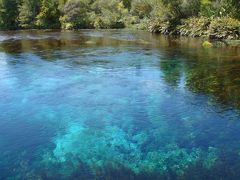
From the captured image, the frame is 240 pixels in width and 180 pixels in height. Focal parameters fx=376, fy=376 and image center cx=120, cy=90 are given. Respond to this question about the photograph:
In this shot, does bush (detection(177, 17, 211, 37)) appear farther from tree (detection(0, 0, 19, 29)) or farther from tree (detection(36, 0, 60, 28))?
tree (detection(0, 0, 19, 29))

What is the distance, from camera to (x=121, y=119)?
2164 cm

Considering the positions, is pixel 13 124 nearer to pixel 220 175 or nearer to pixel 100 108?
pixel 100 108

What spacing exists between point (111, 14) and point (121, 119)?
72.0 metres

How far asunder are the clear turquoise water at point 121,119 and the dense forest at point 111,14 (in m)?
28.0

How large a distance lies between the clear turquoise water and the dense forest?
27989 mm

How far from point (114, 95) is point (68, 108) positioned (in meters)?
3.85

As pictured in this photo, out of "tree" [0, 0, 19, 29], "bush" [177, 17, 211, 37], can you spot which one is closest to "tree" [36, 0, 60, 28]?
"tree" [0, 0, 19, 29]

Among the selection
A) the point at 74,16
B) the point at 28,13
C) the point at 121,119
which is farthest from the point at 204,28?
the point at 28,13

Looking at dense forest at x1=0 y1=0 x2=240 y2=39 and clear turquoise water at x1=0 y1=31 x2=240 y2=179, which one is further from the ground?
dense forest at x1=0 y1=0 x2=240 y2=39

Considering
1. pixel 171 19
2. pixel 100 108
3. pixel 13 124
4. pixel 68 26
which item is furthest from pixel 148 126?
pixel 68 26

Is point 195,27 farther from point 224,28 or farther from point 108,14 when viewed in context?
point 108,14

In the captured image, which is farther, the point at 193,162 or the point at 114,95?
the point at 114,95

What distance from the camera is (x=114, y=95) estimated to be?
26188 mm

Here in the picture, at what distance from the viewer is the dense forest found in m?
65.2
